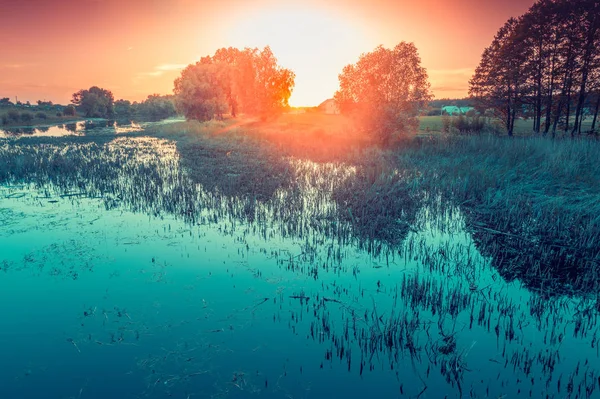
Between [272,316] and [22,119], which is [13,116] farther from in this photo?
[272,316]

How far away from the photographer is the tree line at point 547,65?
33.2m

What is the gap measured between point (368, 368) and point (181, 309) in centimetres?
401

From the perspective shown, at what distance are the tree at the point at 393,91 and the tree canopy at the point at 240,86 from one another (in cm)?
3862

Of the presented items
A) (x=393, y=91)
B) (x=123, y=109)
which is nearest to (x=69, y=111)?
(x=123, y=109)

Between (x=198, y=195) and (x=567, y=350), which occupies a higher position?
(x=198, y=195)

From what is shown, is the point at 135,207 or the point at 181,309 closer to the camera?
the point at 181,309

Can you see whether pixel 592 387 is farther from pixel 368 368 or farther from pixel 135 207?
pixel 135 207

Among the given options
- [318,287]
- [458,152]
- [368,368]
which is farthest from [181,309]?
[458,152]

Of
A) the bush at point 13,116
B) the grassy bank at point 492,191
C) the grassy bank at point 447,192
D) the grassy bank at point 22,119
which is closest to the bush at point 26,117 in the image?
the grassy bank at point 22,119

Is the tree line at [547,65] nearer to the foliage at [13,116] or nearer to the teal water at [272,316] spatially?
the teal water at [272,316]

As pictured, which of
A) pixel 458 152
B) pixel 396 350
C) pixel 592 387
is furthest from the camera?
pixel 458 152

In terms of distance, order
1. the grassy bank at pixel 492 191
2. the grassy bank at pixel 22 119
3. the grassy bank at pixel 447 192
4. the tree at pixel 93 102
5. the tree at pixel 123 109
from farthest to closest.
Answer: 1. the tree at pixel 123 109
2. the tree at pixel 93 102
3. the grassy bank at pixel 22 119
4. the grassy bank at pixel 447 192
5. the grassy bank at pixel 492 191

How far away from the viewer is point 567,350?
5.59 metres

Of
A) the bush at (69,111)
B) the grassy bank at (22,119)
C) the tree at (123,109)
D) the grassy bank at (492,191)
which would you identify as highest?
the tree at (123,109)
